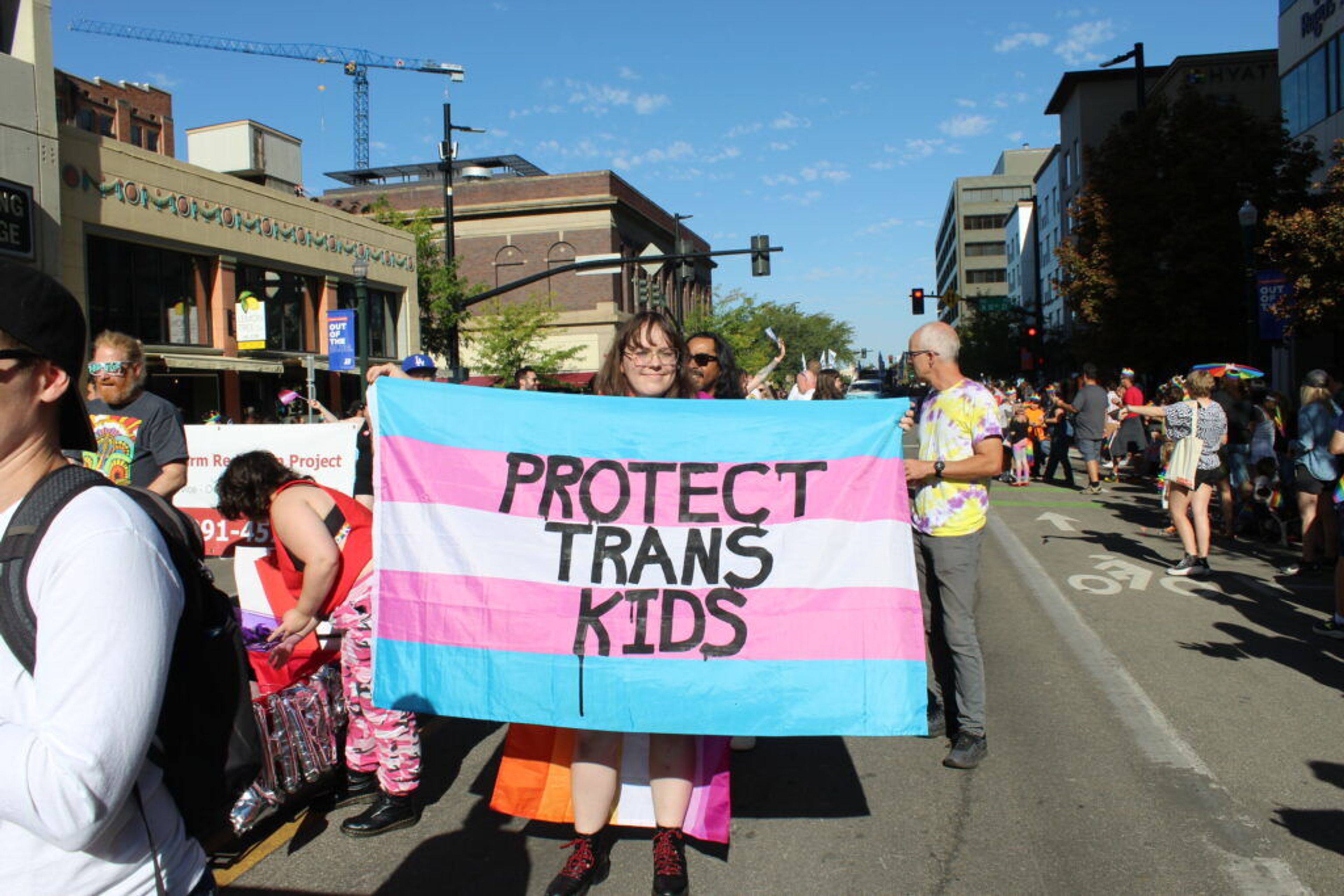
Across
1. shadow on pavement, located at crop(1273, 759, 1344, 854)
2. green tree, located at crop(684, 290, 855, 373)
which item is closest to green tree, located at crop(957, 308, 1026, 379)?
green tree, located at crop(684, 290, 855, 373)

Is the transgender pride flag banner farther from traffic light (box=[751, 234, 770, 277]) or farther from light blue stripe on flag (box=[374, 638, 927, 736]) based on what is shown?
traffic light (box=[751, 234, 770, 277])

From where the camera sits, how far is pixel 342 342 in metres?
18.0

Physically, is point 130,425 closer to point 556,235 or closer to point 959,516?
point 959,516

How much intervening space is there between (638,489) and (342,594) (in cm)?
151

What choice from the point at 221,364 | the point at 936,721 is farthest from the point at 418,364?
the point at 221,364

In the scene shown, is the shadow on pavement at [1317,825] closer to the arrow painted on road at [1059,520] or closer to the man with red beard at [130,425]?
the man with red beard at [130,425]

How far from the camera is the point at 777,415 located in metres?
3.73

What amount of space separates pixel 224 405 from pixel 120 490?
2329 cm

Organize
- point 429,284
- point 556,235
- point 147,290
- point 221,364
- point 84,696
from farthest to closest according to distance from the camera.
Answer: point 556,235, point 429,284, point 221,364, point 147,290, point 84,696

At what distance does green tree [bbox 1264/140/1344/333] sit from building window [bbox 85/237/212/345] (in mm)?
20755

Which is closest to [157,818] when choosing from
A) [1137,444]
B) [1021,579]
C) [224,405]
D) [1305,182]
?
[1021,579]

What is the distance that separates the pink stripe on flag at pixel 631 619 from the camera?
3.57 metres

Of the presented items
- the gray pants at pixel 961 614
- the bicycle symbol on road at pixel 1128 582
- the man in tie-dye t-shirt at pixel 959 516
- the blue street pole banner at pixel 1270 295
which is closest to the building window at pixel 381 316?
the blue street pole banner at pixel 1270 295

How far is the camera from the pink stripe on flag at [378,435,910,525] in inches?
143
